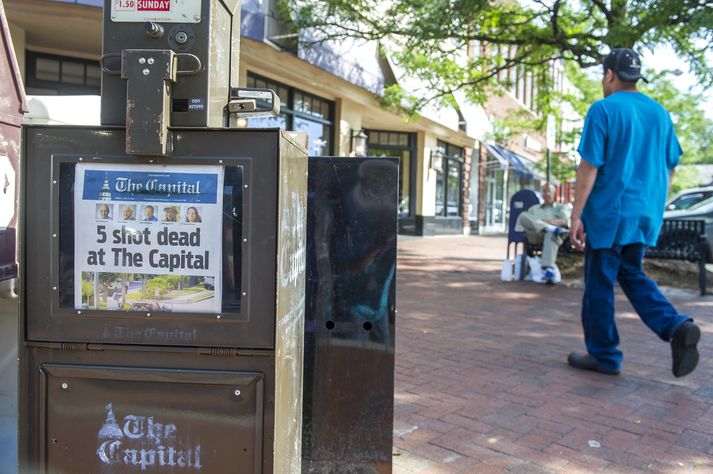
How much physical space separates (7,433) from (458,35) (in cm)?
875

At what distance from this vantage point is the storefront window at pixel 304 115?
12.2m

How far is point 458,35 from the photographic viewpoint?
9.87 meters

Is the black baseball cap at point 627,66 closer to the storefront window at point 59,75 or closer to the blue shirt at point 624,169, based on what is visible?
the blue shirt at point 624,169

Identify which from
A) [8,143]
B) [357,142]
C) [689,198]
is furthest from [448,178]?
[8,143]

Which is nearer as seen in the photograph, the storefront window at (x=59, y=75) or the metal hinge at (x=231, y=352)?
the metal hinge at (x=231, y=352)

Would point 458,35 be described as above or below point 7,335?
above

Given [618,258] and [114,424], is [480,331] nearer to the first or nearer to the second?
[618,258]

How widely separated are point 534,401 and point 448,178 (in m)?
19.7

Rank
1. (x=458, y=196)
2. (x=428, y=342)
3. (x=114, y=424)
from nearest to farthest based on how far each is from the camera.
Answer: (x=114, y=424) → (x=428, y=342) → (x=458, y=196)

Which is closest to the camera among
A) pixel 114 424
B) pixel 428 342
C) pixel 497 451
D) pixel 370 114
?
pixel 114 424

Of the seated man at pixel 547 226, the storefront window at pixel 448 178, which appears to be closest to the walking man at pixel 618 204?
the seated man at pixel 547 226

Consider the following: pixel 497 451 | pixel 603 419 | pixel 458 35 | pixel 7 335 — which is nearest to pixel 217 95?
pixel 7 335

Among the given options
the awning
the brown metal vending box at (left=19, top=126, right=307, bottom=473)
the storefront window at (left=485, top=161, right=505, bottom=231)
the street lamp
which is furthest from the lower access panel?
the storefront window at (left=485, top=161, right=505, bottom=231)

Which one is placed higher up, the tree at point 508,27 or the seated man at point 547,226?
the tree at point 508,27
